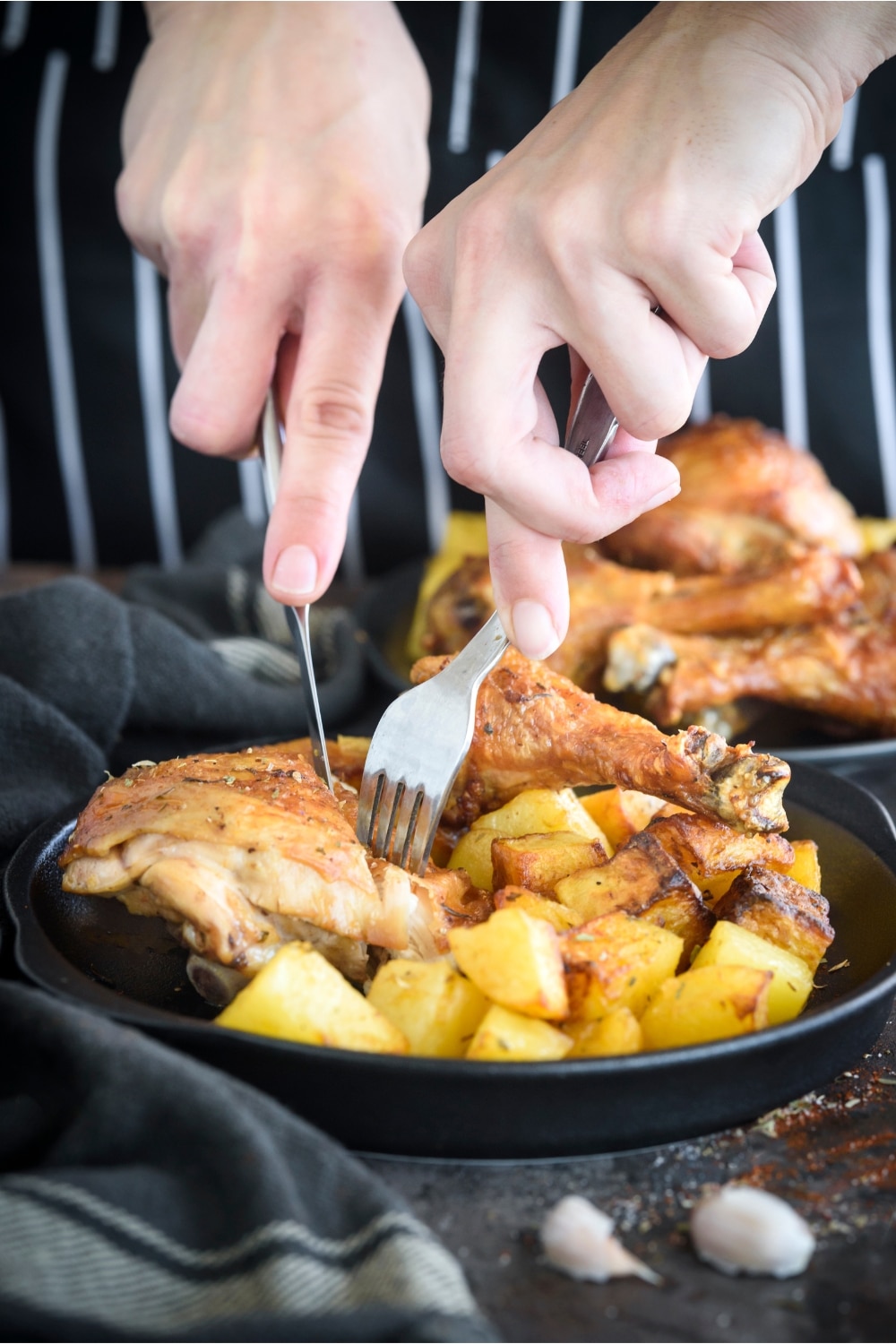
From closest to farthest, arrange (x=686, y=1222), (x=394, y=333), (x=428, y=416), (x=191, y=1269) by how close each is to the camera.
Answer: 1. (x=191, y=1269)
2. (x=686, y=1222)
3. (x=394, y=333)
4. (x=428, y=416)

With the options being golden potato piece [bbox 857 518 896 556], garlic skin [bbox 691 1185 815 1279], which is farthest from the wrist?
golden potato piece [bbox 857 518 896 556]

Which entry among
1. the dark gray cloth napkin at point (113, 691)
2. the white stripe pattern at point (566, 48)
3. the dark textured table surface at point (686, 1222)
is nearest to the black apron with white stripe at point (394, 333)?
the white stripe pattern at point (566, 48)

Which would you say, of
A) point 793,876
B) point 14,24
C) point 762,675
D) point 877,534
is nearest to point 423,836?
point 793,876

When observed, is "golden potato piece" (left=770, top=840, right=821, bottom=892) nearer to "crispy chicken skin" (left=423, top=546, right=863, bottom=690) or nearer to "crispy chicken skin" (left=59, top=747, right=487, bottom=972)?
"crispy chicken skin" (left=59, top=747, right=487, bottom=972)

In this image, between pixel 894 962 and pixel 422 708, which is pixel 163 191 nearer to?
pixel 422 708

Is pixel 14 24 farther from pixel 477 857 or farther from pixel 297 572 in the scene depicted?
pixel 477 857

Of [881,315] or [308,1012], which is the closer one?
[308,1012]
